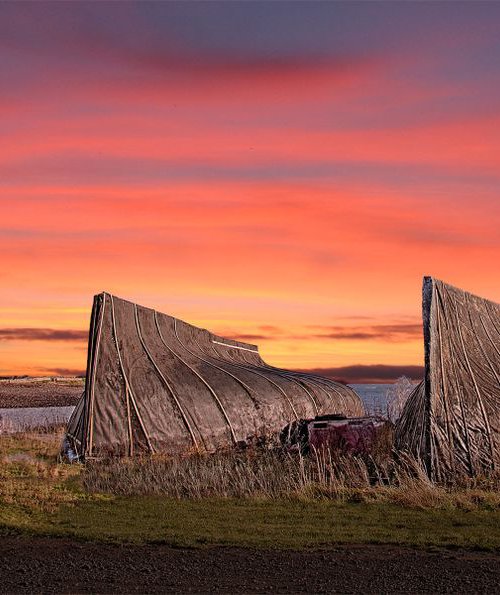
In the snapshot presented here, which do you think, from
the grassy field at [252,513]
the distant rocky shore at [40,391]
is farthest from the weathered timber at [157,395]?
the distant rocky shore at [40,391]

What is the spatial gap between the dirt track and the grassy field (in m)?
0.75

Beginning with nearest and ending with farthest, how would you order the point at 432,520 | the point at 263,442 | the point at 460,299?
the point at 432,520
the point at 460,299
the point at 263,442

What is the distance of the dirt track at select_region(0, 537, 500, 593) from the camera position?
11078 millimetres

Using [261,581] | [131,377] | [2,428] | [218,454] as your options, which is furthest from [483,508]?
[2,428]

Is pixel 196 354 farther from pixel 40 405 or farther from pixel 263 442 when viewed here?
pixel 40 405

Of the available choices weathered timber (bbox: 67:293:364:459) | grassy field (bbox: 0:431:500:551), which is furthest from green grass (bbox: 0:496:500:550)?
weathered timber (bbox: 67:293:364:459)

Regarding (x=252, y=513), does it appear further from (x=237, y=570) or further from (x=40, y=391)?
(x=40, y=391)

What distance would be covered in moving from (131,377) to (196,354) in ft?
23.1

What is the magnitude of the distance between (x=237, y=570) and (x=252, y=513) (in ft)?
14.8

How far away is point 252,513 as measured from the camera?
54.2 feet

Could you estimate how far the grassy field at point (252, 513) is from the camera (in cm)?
1435

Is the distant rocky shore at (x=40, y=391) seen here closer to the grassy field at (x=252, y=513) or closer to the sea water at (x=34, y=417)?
the sea water at (x=34, y=417)

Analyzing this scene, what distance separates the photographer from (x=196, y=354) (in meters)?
34.8

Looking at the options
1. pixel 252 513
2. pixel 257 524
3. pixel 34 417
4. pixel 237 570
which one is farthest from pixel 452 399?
pixel 34 417
